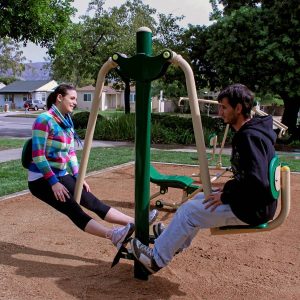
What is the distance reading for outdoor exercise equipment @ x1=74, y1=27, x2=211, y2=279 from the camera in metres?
3.30

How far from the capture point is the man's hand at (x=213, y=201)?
306cm

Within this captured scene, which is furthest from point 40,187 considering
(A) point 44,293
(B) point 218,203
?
(B) point 218,203

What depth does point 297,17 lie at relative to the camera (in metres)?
14.8

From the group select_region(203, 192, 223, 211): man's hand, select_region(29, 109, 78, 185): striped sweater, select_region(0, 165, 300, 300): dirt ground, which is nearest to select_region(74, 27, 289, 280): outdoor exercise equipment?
select_region(203, 192, 223, 211): man's hand

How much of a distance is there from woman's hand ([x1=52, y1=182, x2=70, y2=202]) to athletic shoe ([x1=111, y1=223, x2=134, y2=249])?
0.51m

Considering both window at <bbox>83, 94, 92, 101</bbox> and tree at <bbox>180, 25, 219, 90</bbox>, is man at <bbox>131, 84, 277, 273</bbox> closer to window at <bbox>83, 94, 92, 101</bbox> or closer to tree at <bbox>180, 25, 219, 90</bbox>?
tree at <bbox>180, 25, 219, 90</bbox>

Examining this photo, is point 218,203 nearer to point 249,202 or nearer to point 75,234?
point 249,202

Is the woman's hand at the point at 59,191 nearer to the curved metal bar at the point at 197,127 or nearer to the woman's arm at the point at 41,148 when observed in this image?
the woman's arm at the point at 41,148

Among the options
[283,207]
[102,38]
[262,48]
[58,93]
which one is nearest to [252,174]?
[283,207]

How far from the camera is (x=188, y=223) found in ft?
10.3

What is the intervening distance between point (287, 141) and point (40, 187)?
48.3 feet

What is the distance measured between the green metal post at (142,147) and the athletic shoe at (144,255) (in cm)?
17

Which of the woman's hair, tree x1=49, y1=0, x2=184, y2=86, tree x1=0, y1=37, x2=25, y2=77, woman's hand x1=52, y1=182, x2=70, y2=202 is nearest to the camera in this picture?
woman's hand x1=52, y1=182, x2=70, y2=202

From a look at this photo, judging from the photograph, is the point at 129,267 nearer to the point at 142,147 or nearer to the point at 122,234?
the point at 122,234
